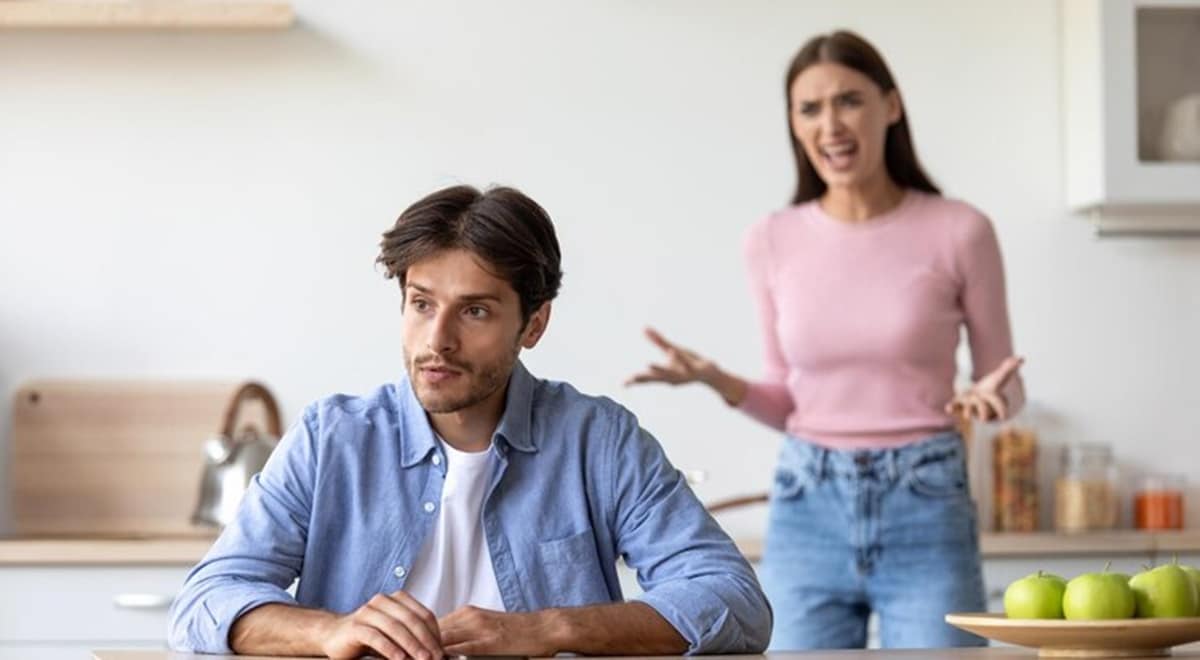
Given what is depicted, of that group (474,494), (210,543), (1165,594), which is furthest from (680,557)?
(210,543)

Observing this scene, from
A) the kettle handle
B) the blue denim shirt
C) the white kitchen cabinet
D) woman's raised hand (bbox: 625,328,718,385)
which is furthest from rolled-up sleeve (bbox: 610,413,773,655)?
the kettle handle

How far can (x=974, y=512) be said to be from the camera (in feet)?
8.79

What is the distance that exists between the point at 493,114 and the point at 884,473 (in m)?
1.40

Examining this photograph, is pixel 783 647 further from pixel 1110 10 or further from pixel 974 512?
pixel 1110 10

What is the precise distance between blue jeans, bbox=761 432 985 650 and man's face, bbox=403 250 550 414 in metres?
0.80

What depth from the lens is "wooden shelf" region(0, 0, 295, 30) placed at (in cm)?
352

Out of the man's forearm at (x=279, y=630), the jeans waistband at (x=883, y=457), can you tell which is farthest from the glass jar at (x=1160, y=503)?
the man's forearm at (x=279, y=630)

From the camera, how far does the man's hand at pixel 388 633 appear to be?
163cm

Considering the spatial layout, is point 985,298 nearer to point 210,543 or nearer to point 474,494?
point 474,494

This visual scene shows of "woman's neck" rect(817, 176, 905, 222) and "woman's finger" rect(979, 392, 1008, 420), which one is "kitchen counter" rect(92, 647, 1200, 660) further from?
"woman's neck" rect(817, 176, 905, 222)

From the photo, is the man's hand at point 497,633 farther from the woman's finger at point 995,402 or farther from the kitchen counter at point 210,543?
the kitchen counter at point 210,543

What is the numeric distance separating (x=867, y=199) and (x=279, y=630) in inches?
49.4

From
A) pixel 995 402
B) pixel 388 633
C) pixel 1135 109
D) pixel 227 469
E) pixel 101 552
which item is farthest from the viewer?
pixel 1135 109

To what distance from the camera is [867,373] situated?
8.78 ft
